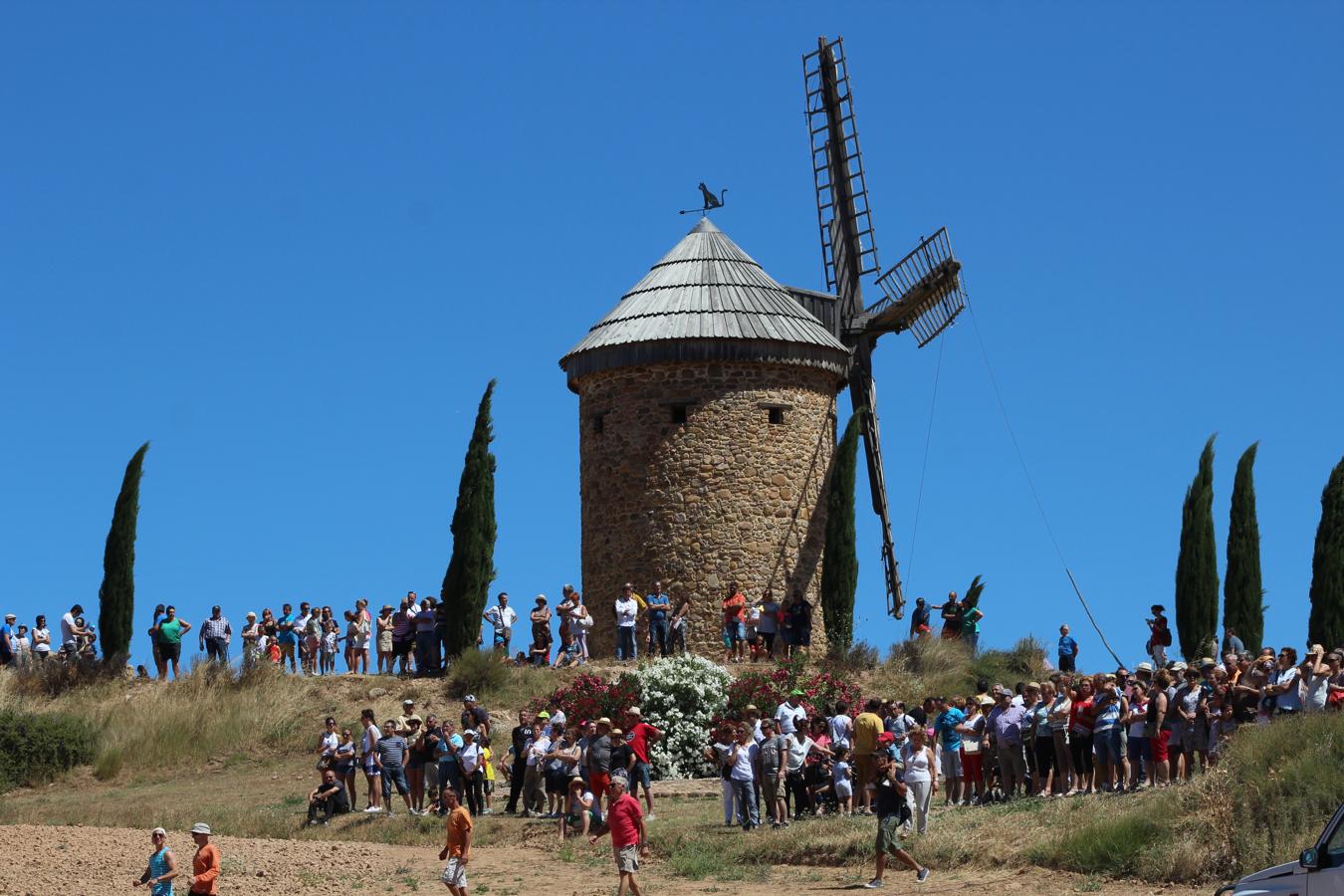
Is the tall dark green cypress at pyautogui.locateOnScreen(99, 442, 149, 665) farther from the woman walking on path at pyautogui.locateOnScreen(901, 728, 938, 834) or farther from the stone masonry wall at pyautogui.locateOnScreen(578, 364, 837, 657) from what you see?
the woman walking on path at pyautogui.locateOnScreen(901, 728, 938, 834)

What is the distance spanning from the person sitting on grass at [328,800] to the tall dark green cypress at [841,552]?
10.7 meters

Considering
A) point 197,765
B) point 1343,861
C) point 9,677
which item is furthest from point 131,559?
point 1343,861

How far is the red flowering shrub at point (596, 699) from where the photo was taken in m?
28.9

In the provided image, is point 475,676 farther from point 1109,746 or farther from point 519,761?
point 1109,746

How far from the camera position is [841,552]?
35219 mm

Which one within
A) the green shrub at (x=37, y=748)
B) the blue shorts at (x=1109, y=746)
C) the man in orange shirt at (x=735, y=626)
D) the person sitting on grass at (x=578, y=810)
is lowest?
the person sitting on grass at (x=578, y=810)

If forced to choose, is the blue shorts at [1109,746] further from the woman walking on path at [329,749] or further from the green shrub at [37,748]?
the green shrub at [37,748]

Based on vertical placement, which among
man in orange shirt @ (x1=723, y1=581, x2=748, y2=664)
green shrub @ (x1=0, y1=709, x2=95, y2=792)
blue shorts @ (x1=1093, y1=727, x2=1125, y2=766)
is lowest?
blue shorts @ (x1=1093, y1=727, x2=1125, y2=766)

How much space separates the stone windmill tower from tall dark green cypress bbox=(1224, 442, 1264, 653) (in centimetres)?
674

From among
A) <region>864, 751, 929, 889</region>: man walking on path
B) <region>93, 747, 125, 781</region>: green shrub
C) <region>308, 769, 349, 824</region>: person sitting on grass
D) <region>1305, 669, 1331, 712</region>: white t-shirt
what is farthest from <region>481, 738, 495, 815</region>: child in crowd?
<region>1305, 669, 1331, 712</region>: white t-shirt

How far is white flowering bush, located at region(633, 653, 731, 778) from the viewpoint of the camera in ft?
94.8

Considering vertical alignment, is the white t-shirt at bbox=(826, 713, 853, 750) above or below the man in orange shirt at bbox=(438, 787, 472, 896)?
above

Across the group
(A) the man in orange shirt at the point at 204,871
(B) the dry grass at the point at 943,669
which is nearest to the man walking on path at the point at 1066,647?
(B) the dry grass at the point at 943,669

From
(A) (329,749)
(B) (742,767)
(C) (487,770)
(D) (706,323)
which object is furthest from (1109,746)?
(D) (706,323)
